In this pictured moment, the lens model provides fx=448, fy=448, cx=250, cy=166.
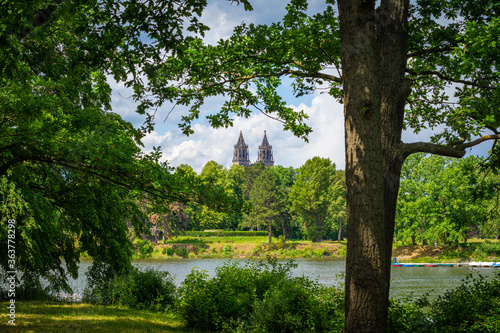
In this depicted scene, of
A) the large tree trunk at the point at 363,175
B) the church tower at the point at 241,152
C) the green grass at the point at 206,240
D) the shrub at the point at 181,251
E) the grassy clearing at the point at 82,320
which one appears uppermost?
the church tower at the point at 241,152

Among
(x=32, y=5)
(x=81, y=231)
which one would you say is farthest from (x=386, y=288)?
(x=81, y=231)

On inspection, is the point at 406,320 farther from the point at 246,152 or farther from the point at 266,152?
the point at 246,152

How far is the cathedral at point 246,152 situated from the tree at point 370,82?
578 ft

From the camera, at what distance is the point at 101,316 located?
9.20 meters

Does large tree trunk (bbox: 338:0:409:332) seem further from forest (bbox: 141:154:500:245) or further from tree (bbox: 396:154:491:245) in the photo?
tree (bbox: 396:154:491:245)

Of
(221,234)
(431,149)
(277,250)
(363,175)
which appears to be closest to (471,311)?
(431,149)

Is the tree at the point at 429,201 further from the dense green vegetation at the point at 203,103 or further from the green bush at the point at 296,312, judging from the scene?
the green bush at the point at 296,312

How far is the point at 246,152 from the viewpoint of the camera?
632 feet

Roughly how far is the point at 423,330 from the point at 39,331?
5871 millimetres

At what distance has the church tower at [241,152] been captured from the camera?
186500mm

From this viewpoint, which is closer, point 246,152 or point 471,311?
point 471,311

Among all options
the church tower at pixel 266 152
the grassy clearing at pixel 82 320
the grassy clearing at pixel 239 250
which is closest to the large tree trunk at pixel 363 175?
the grassy clearing at pixel 82 320

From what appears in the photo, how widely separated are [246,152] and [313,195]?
439 feet

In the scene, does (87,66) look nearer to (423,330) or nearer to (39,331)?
(39,331)
